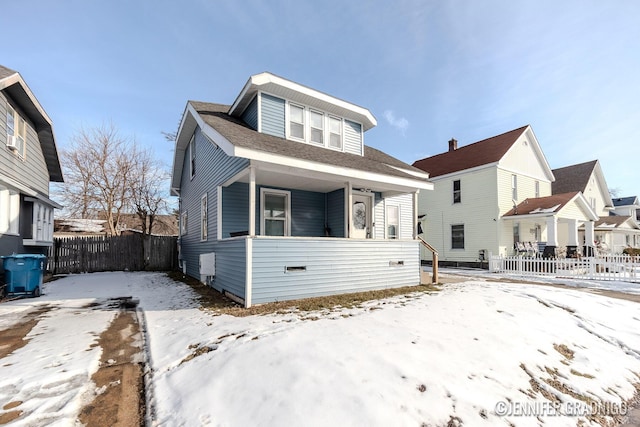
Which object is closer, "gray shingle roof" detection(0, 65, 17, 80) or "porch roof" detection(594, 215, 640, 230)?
"gray shingle roof" detection(0, 65, 17, 80)

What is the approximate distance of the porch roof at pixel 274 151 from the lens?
6.23 metres

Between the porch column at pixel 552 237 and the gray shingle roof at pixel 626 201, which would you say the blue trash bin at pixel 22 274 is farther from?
the gray shingle roof at pixel 626 201

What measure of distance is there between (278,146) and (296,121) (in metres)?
2.32

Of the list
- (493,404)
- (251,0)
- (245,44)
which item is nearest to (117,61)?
(245,44)

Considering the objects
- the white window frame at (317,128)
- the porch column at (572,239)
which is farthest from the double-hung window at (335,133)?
the porch column at (572,239)

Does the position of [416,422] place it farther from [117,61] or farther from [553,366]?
[117,61]

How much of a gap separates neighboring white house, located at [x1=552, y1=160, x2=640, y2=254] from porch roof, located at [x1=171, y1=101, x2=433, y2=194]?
799 inches

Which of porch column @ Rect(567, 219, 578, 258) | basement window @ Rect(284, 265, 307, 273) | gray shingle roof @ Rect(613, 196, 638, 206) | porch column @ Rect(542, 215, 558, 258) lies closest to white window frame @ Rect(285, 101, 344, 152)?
basement window @ Rect(284, 265, 307, 273)

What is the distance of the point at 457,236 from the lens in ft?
57.8

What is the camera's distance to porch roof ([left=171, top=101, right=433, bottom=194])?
623 centimetres

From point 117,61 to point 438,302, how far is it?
1438 centimetres

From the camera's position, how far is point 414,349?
374 centimetres

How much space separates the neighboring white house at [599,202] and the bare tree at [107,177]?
109ft

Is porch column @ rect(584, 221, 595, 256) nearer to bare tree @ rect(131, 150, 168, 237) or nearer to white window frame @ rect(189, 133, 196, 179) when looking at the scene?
white window frame @ rect(189, 133, 196, 179)
